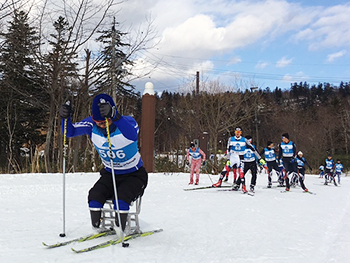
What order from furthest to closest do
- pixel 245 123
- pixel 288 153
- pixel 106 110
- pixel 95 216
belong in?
pixel 245 123
pixel 288 153
pixel 95 216
pixel 106 110

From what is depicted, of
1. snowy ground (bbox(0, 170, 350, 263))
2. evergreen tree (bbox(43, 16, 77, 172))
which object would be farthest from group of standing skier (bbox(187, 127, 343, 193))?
evergreen tree (bbox(43, 16, 77, 172))

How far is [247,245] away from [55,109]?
1222cm

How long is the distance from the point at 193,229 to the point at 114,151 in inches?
79.9

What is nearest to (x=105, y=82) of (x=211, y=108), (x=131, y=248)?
(x=131, y=248)

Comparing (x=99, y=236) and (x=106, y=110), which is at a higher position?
(x=106, y=110)

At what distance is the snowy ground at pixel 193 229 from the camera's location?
3943mm

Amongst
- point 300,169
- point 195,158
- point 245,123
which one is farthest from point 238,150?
point 245,123

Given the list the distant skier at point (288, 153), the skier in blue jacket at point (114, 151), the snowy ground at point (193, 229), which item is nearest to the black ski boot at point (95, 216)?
the skier in blue jacket at point (114, 151)

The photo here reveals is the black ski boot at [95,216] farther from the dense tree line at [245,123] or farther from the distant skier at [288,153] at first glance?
the dense tree line at [245,123]

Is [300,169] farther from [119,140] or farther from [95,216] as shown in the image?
[95,216]

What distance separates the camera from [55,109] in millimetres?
14844

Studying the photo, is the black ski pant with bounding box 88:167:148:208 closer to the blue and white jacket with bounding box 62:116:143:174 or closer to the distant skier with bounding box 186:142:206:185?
the blue and white jacket with bounding box 62:116:143:174

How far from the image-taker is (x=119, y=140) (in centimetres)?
439

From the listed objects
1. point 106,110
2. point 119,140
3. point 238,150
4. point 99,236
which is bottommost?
point 99,236
